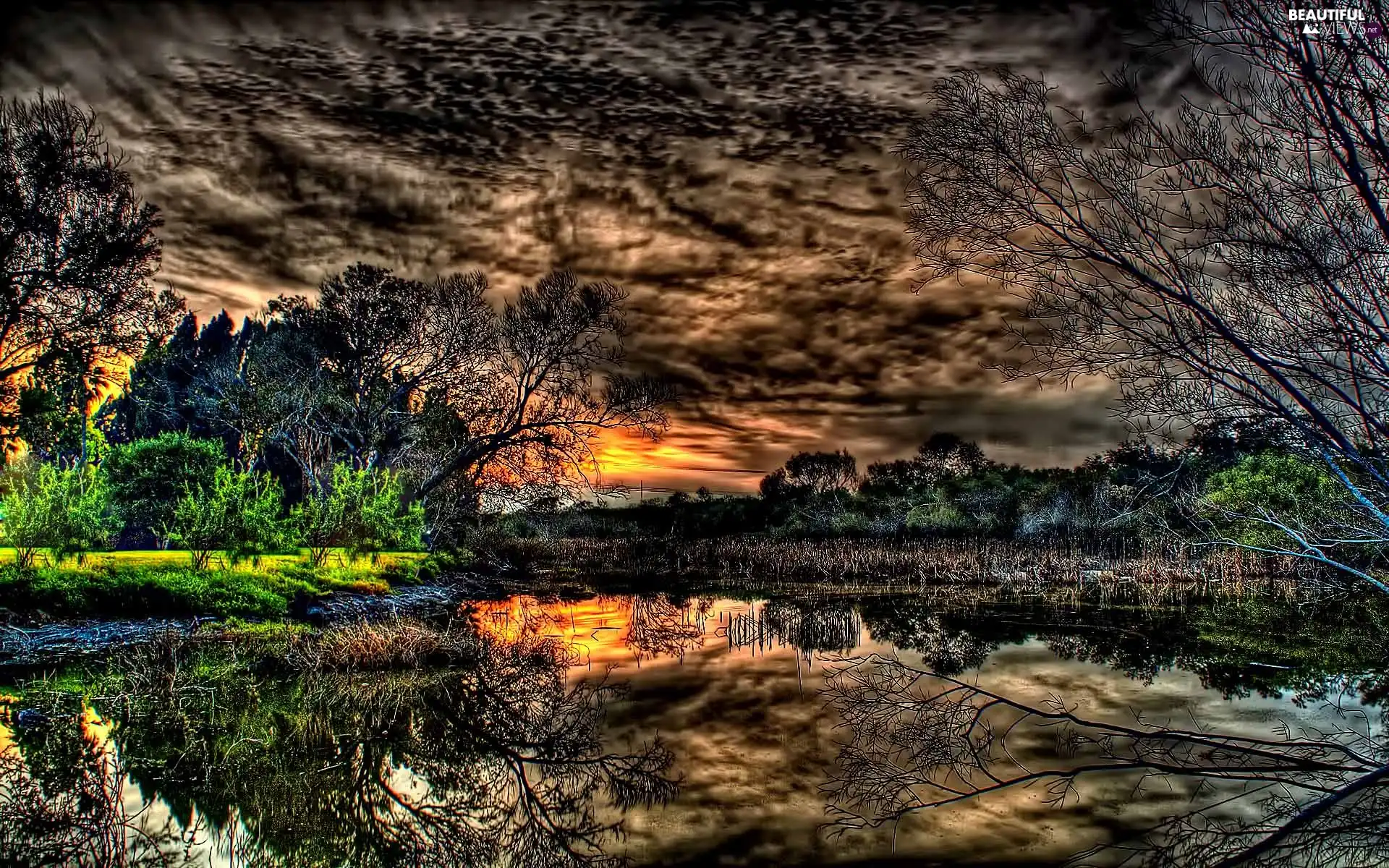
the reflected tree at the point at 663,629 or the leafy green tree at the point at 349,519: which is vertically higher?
the leafy green tree at the point at 349,519

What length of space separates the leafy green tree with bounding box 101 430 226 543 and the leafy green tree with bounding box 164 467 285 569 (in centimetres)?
951

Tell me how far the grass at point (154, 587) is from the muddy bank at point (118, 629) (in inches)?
14.3

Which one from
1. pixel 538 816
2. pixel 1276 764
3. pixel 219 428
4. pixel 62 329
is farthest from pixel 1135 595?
pixel 219 428

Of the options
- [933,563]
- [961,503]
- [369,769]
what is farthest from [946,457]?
[369,769]

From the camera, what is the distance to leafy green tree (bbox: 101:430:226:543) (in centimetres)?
2640

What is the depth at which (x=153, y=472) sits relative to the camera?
2659 centimetres

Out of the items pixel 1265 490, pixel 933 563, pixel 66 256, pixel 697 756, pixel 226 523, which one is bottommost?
pixel 697 756

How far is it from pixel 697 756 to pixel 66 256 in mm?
19505

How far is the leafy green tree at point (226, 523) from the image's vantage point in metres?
16.7

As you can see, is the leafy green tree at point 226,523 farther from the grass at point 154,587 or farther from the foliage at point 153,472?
the foliage at point 153,472

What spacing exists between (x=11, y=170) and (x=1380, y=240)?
2450 cm

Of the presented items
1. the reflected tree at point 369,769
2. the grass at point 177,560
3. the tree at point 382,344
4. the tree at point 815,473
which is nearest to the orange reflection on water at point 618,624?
the reflected tree at point 369,769

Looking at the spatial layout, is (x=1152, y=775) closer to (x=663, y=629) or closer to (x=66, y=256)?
(x=663, y=629)

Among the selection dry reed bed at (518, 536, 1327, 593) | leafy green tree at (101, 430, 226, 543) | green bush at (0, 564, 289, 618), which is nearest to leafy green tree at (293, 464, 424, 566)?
green bush at (0, 564, 289, 618)
